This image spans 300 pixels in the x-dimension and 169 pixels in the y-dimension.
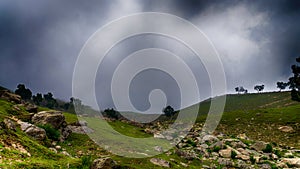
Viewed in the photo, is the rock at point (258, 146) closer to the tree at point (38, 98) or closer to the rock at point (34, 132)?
the rock at point (34, 132)

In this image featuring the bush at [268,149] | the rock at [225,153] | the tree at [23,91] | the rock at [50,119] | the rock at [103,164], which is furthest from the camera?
the tree at [23,91]

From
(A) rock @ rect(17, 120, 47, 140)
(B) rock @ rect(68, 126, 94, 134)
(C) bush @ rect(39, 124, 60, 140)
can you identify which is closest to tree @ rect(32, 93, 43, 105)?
(B) rock @ rect(68, 126, 94, 134)

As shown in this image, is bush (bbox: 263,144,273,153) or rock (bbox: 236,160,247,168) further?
bush (bbox: 263,144,273,153)

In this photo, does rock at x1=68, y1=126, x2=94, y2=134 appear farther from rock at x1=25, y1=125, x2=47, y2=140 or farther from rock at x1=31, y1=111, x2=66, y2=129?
rock at x1=25, y1=125, x2=47, y2=140

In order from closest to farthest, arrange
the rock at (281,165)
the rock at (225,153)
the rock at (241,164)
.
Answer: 1. the rock at (241,164)
2. the rock at (281,165)
3. the rock at (225,153)

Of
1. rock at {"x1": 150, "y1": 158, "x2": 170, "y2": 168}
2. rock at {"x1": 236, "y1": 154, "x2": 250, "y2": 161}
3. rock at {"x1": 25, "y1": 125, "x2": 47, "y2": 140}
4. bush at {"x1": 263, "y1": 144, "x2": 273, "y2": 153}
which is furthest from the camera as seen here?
bush at {"x1": 263, "y1": 144, "x2": 273, "y2": 153}

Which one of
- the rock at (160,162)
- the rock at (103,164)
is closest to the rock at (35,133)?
the rock at (103,164)

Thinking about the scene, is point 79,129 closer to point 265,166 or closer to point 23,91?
point 265,166

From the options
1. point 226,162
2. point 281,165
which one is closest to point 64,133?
point 226,162

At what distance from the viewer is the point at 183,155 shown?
110ft

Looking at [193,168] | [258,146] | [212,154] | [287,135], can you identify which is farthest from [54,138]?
[287,135]

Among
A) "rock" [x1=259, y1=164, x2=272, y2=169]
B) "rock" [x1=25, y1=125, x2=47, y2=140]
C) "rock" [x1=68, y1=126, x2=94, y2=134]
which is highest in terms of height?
"rock" [x1=68, y1=126, x2=94, y2=134]

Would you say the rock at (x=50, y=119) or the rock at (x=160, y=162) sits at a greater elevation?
the rock at (x=50, y=119)

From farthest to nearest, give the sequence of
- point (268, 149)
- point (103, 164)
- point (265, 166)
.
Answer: point (268, 149), point (265, 166), point (103, 164)
